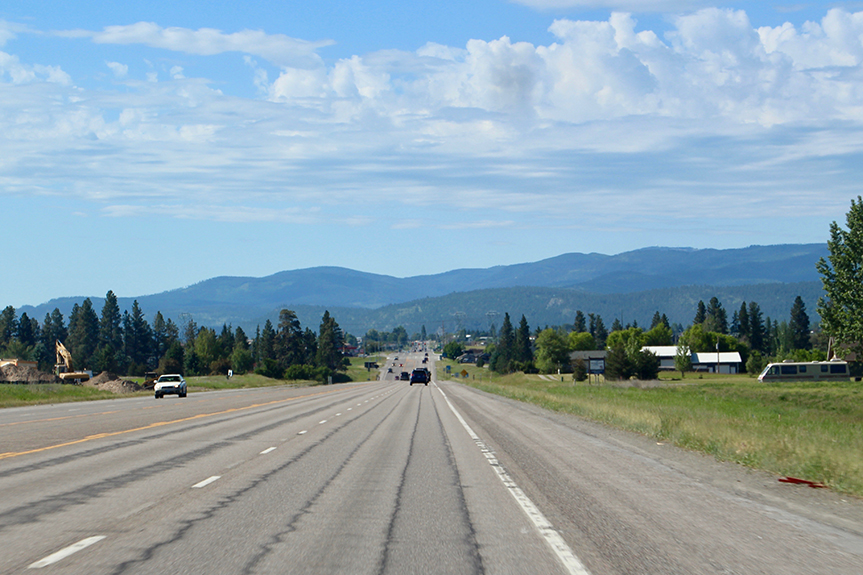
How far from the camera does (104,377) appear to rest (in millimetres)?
79125

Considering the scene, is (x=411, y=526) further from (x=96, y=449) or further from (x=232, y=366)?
(x=232, y=366)

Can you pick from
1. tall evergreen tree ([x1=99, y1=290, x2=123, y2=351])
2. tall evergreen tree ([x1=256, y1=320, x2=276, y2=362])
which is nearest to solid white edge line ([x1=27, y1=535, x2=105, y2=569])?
tall evergreen tree ([x1=256, y1=320, x2=276, y2=362])

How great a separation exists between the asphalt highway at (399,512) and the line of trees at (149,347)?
125309mm

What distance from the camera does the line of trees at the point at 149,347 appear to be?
157125mm

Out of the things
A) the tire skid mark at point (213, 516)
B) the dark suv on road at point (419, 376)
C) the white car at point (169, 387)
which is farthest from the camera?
the dark suv on road at point (419, 376)

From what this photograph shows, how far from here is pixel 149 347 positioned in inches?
7426

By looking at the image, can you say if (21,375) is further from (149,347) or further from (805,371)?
(149,347)

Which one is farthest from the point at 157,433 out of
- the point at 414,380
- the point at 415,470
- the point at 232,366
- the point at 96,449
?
the point at 232,366

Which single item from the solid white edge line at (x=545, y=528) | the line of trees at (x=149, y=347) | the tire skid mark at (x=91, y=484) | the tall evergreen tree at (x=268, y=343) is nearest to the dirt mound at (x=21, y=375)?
the tire skid mark at (x=91, y=484)

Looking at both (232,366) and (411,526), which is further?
(232,366)

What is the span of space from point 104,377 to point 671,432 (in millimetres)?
69657

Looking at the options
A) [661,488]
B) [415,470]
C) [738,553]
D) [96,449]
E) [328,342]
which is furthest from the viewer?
[328,342]

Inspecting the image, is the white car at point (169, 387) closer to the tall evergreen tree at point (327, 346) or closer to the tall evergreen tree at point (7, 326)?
the tall evergreen tree at point (327, 346)

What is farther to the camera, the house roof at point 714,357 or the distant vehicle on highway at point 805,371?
the house roof at point 714,357
